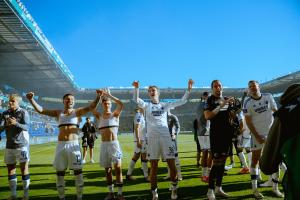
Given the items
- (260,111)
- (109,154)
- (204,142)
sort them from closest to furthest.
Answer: (260,111) < (109,154) < (204,142)

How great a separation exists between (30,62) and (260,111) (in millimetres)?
37940

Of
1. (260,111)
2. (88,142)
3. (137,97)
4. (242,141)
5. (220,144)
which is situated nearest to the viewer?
(220,144)

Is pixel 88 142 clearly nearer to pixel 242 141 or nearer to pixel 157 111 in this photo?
pixel 242 141

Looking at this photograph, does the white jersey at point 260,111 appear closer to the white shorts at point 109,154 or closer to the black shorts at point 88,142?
the white shorts at point 109,154

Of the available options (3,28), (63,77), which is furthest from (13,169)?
(63,77)

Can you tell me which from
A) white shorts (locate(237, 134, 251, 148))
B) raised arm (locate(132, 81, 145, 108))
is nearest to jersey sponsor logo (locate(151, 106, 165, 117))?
raised arm (locate(132, 81, 145, 108))

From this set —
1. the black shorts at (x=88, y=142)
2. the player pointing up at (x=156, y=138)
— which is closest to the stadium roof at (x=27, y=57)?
the black shorts at (x=88, y=142)

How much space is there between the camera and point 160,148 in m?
6.72

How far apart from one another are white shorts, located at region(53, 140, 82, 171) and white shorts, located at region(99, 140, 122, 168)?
793mm

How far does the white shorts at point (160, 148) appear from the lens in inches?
261

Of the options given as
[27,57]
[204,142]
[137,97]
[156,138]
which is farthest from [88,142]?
[27,57]

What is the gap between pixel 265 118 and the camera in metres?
6.87

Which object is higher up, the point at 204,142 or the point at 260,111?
the point at 260,111

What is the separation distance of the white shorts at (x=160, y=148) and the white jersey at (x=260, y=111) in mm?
1878
